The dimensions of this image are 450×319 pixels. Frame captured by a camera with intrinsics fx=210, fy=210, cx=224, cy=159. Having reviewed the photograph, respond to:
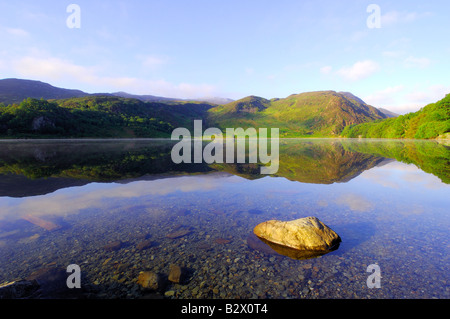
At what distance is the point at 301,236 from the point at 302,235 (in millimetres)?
66

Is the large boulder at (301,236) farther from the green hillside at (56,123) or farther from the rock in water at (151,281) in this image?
the green hillside at (56,123)

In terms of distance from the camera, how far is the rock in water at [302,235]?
9.21 meters

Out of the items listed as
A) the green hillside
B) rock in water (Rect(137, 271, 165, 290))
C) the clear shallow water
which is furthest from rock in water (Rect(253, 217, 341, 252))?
the green hillside

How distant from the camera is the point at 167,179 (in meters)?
23.0

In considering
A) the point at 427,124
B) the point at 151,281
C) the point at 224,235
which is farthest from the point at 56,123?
the point at 427,124

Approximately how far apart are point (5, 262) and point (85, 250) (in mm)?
2578

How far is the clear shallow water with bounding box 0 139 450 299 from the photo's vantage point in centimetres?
689

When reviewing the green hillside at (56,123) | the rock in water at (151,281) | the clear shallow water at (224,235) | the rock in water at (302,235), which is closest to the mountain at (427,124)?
the clear shallow water at (224,235)

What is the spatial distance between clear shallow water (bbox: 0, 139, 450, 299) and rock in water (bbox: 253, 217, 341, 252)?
599 mm

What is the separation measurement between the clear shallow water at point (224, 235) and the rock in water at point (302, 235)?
599mm

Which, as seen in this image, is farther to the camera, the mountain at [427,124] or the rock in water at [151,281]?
the mountain at [427,124]

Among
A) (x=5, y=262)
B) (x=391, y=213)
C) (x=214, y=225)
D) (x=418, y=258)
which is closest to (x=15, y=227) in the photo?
(x=5, y=262)

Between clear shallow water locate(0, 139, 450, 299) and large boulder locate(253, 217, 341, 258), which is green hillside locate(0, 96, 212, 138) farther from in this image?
large boulder locate(253, 217, 341, 258)
